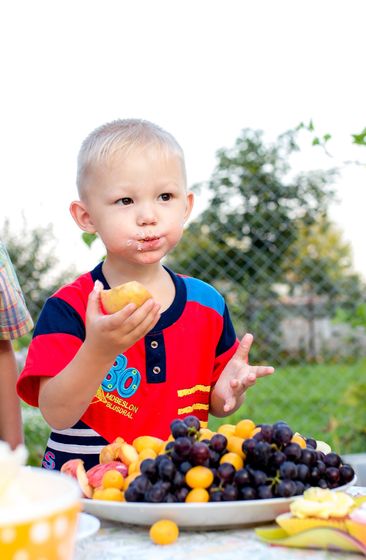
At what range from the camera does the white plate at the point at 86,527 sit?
0.87m

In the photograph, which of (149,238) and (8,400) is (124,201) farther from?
(8,400)

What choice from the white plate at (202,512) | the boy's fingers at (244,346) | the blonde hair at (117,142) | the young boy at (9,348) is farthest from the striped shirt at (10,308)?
the white plate at (202,512)

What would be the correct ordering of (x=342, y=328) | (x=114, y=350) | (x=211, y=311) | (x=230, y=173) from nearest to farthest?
1. (x=114, y=350)
2. (x=211, y=311)
3. (x=230, y=173)
4. (x=342, y=328)

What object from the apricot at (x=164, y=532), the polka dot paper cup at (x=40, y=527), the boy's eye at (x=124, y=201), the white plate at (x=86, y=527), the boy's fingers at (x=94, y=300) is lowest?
the apricot at (x=164, y=532)

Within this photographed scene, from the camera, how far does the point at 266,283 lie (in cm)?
548

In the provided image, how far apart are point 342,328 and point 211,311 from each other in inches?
189

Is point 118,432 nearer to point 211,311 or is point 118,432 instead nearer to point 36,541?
point 211,311

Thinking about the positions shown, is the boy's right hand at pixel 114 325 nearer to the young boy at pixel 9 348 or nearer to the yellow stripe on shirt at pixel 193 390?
the yellow stripe on shirt at pixel 193 390

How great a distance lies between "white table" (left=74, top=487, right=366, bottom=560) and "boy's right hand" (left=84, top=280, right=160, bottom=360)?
352 mm

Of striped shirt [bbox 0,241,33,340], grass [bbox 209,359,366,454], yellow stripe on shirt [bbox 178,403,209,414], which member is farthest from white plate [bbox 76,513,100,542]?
grass [bbox 209,359,366,454]

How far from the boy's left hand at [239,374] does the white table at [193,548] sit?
0.45 metres

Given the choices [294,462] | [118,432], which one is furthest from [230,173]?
[294,462]

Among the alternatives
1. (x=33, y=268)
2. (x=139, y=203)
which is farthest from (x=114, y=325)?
(x=33, y=268)

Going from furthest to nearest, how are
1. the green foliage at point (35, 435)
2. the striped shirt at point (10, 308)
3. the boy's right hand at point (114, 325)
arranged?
the green foliage at point (35, 435) < the striped shirt at point (10, 308) < the boy's right hand at point (114, 325)
